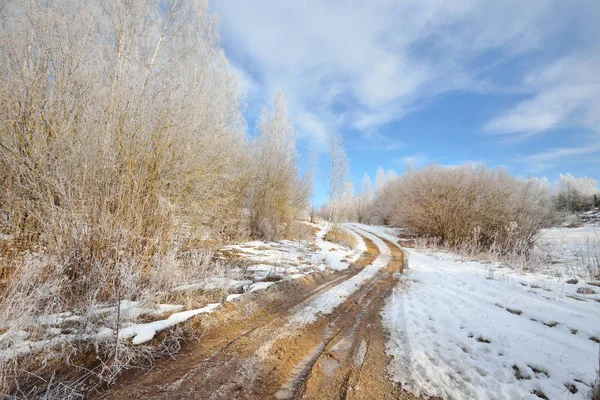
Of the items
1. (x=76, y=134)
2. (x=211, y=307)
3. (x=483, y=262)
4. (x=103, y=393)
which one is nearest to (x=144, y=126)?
(x=76, y=134)

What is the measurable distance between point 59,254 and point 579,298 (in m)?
9.35

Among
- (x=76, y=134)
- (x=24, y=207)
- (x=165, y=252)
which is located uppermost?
(x=76, y=134)

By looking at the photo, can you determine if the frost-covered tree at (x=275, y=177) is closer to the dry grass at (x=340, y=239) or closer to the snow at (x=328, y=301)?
the dry grass at (x=340, y=239)

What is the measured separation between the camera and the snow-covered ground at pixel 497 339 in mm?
2422

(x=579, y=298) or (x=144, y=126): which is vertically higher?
(x=144, y=126)

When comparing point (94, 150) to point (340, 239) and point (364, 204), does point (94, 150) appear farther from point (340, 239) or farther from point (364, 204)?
point (364, 204)

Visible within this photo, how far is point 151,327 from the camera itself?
2896mm

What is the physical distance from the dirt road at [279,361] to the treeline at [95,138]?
1744 millimetres

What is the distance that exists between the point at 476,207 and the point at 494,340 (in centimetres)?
1467

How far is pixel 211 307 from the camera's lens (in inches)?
142

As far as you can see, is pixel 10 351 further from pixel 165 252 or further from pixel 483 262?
pixel 483 262

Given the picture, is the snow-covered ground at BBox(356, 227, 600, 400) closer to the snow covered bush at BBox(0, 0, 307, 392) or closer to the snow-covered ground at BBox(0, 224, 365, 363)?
the snow-covered ground at BBox(0, 224, 365, 363)

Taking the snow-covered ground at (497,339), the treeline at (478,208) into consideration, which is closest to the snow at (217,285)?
the snow-covered ground at (497,339)

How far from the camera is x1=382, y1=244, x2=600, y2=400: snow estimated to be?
2432mm
